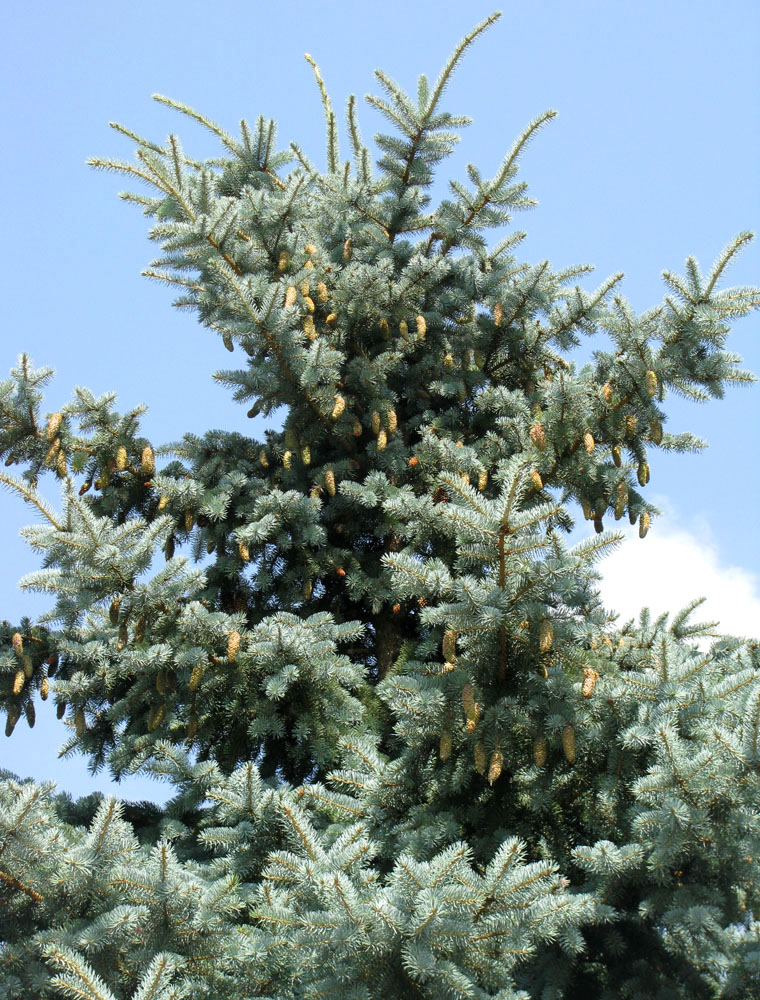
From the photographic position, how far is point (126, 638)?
15.7 ft

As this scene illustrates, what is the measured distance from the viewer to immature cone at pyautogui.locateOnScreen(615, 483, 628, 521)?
233 inches

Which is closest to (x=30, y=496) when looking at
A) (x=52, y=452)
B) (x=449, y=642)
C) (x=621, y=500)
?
(x=52, y=452)

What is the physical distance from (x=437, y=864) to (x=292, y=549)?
3.14 m

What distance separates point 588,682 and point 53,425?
353 centimetres

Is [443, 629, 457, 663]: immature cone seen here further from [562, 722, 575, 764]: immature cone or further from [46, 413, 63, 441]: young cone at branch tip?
[46, 413, 63, 441]: young cone at branch tip

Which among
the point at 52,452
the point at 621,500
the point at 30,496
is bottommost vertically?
the point at 30,496

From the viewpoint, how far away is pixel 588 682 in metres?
4.13

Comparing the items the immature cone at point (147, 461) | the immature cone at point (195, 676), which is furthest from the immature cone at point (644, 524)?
the immature cone at point (147, 461)

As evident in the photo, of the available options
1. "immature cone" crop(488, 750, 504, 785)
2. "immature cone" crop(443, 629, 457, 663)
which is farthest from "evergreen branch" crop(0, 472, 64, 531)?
"immature cone" crop(488, 750, 504, 785)

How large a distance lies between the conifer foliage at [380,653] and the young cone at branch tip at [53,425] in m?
0.01

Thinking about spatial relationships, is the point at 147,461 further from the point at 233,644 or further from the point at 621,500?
the point at 621,500

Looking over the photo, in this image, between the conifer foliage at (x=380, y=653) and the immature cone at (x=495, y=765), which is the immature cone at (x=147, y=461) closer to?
the conifer foliage at (x=380, y=653)

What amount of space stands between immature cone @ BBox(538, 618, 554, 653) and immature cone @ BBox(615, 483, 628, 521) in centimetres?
197

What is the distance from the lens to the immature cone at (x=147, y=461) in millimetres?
6137
